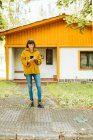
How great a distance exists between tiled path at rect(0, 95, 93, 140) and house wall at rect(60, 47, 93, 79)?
13.2 metres

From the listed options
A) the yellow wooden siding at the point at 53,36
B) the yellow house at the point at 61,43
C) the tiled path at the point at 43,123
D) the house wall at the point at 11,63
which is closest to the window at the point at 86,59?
the yellow house at the point at 61,43

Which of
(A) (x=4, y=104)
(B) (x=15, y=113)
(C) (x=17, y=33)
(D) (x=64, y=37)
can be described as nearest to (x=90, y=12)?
(D) (x=64, y=37)

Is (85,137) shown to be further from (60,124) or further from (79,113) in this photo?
(79,113)

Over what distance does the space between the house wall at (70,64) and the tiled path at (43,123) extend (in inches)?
521

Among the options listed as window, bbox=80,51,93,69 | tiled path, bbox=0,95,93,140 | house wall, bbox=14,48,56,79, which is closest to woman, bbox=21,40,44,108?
tiled path, bbox=0,95,93,140

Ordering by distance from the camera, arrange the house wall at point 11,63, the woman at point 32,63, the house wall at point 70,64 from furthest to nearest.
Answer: the house wall at point 11,63 < the house wall at point 70,64 < the woman at point 32,63

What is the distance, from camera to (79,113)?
940cm

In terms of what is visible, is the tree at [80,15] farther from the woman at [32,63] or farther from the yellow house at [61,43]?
the woman at [32,63]

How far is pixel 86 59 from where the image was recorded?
24.2 m

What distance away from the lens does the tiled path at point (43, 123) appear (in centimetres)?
708

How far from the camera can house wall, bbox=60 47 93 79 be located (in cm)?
2362

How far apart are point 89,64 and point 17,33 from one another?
515cm

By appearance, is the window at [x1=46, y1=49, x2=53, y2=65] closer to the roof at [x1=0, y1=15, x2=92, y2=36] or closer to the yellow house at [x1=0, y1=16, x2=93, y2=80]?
the yellow house at [x1=0, y1=16, x2=93, y2=80]

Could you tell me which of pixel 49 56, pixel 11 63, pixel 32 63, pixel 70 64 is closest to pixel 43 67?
pixel 49 56
